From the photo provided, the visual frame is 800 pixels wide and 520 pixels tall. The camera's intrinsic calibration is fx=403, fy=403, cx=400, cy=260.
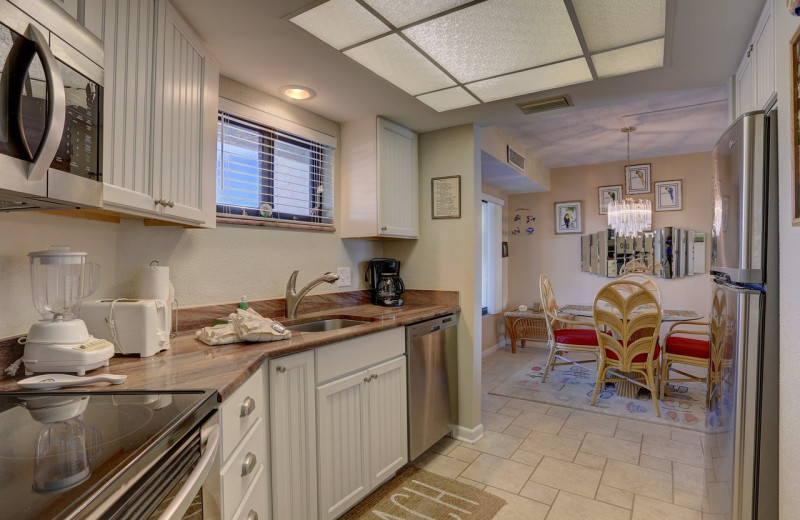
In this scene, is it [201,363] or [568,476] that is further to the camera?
[568,476]

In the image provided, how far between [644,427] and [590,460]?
786mm

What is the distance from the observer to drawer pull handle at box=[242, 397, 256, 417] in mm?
1273

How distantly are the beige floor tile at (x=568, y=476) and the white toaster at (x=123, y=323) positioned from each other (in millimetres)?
2065

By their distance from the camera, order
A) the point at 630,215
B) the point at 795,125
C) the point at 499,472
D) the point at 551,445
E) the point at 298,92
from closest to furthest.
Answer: the point at 795,125
the point at 298,92
the point at 499,472
the point at 551,445
the point at 630,215

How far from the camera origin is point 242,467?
128cm

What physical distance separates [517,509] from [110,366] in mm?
1874

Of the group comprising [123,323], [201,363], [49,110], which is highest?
[49,110]

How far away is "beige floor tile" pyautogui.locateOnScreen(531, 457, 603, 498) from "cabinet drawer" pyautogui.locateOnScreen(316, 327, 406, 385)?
1.07 m

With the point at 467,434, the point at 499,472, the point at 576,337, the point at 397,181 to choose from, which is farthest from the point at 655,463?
the point at 397,181

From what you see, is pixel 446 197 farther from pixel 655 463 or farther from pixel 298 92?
pixel 655 463

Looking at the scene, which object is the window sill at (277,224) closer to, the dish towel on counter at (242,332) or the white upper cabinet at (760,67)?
the dish towel on counter at (242,332)

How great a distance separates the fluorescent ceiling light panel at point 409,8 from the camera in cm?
145

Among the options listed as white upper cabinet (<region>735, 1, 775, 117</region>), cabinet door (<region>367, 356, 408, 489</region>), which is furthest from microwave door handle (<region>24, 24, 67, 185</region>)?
white upper cabinet (<region>735, 1, 775, 117</region>)

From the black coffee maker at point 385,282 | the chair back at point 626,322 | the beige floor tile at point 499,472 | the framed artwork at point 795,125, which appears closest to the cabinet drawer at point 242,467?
the beige floor tile at point 499,472
